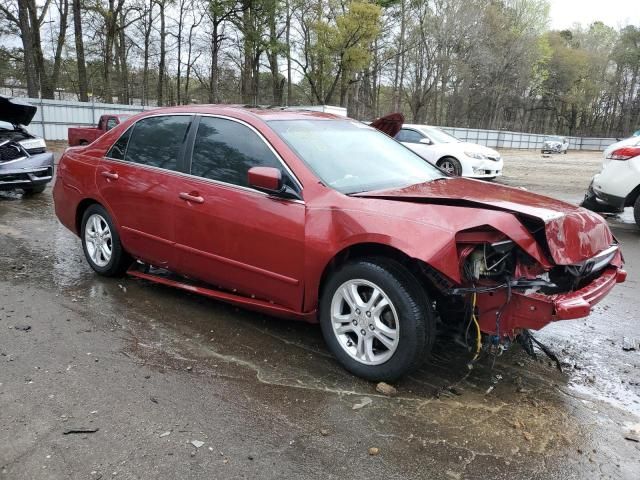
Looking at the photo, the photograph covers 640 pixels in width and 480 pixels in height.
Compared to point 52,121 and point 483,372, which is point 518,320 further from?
point 52,121

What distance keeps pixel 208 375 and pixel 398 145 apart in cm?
248

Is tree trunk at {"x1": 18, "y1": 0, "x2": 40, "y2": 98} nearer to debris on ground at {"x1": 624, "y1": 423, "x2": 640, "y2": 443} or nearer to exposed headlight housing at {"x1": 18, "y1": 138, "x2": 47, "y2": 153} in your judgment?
exposed headlight housing at {"x1": 18, "y1": 138, "x2": 47, "y2": 153}

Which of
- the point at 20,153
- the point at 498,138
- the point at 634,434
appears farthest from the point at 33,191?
the point at 498,138

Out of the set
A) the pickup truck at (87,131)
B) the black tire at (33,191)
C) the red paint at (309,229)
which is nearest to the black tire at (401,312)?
the red paint at (309,229)

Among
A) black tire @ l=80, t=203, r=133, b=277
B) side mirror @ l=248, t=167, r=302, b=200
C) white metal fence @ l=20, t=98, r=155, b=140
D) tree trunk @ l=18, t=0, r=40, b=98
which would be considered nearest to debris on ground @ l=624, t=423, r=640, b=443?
side mirror @ l=248, t=167, r=302, b=200

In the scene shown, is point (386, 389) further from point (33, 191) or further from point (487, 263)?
point (33, 191)

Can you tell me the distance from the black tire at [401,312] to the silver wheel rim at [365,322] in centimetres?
3

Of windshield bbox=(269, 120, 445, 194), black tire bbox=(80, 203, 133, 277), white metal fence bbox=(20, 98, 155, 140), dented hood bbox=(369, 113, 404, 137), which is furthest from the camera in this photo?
white metal fence bbox=(20, 98, 155, 140)

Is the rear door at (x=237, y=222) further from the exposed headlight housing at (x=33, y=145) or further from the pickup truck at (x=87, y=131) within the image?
the pickup truck at (x=87, y=131)

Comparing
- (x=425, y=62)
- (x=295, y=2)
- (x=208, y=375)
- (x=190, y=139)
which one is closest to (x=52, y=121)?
(x=295, y=2)

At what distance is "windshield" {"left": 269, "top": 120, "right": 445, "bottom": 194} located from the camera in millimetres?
3639

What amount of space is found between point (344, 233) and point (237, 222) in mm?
867

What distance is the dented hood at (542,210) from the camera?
2902 mm

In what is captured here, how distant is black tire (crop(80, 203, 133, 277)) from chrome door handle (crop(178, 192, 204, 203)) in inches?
41.4
